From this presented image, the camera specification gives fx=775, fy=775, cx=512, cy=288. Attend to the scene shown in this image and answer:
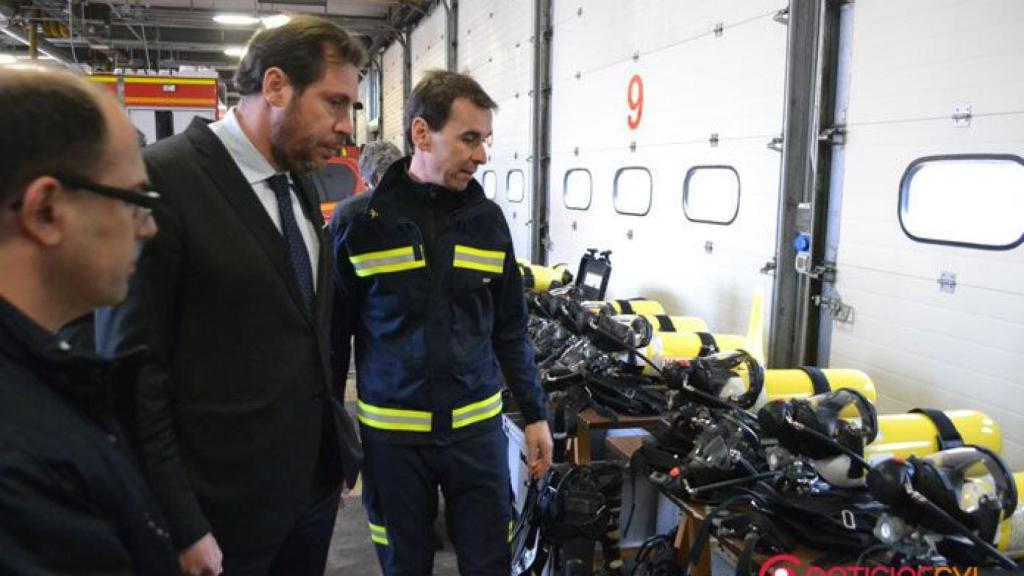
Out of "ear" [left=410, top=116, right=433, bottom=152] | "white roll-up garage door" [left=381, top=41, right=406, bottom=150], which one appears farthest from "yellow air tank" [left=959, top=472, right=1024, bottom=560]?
"white roll-up garage door" [left=381, top=41, right=406, bottom=150]

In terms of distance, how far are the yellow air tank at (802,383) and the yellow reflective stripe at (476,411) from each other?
101cm

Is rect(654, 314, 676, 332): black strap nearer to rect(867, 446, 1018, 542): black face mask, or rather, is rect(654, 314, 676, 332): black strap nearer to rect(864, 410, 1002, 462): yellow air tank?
rect(864, 410, 1002, 462): yellow air tank

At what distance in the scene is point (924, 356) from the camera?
3387 millimetres

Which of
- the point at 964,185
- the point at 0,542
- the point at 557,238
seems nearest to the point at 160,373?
the point at 0,542

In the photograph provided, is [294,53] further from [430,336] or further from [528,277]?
[528,277]

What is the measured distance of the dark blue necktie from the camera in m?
1.74

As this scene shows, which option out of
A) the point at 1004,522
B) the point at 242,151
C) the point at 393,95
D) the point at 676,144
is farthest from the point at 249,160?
the point at 393,95

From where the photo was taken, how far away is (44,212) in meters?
0.88

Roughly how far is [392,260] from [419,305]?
154mm

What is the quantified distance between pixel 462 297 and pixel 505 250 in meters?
0.23

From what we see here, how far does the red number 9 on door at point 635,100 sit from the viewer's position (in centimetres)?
569

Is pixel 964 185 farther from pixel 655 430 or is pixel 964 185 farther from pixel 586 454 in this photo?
pixel 586 454

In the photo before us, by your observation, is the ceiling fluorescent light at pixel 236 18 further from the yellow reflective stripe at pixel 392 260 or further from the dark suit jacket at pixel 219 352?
the dark suit jacket at pixel 219 352

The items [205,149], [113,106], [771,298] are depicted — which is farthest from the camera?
[771,298]
